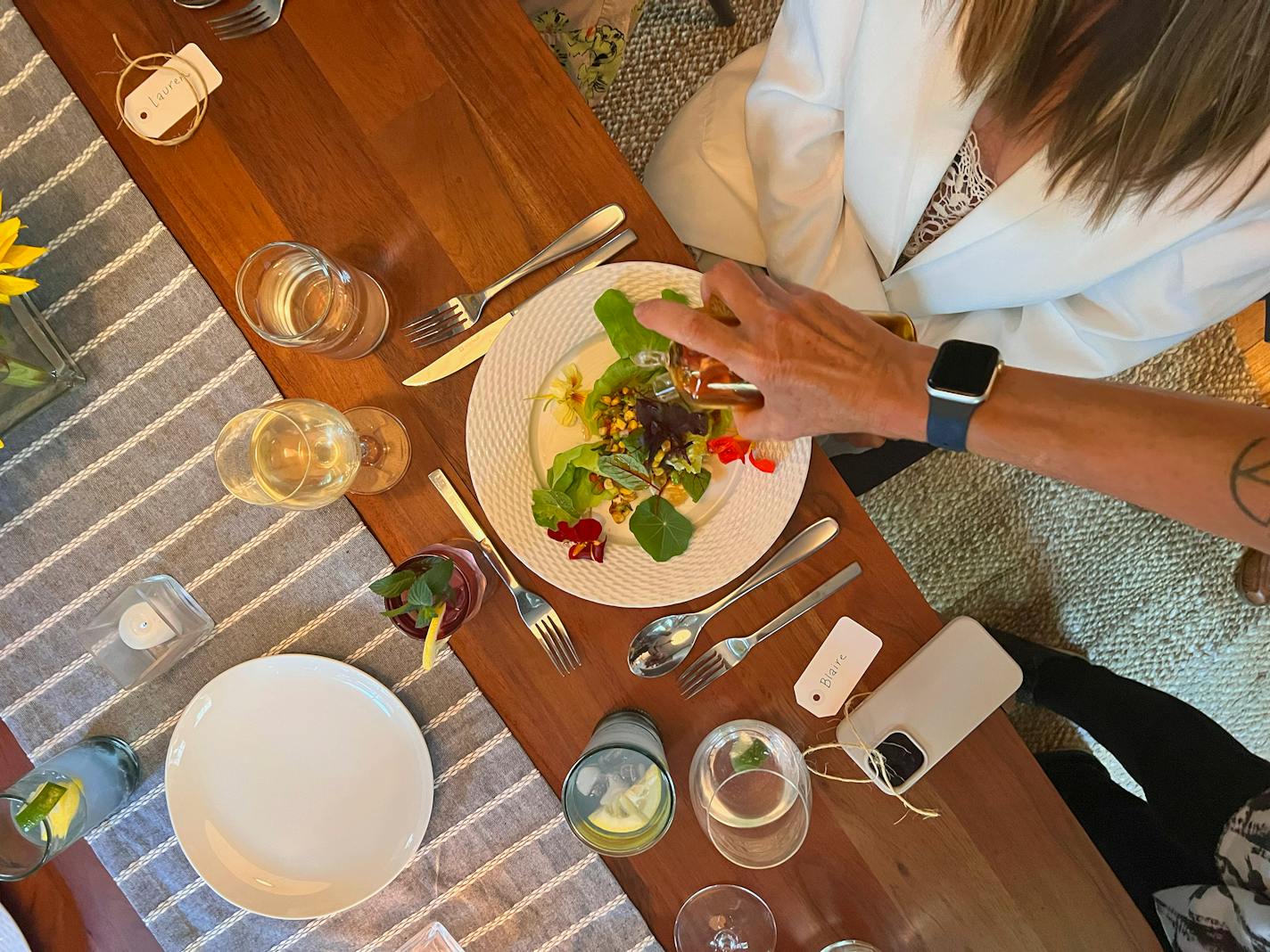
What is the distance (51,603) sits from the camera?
2.96 feet

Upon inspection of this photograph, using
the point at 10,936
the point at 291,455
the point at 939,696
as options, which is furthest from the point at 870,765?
the point at 10,936

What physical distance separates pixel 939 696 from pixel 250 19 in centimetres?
107

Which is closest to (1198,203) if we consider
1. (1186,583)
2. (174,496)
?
(1186,583)

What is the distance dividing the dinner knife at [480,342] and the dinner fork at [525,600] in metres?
0.11

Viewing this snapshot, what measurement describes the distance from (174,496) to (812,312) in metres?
0.76

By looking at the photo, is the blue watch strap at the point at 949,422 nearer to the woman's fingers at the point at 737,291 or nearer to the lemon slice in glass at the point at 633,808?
the woman's fingers at the point at 737,291

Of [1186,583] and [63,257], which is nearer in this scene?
[63,257]

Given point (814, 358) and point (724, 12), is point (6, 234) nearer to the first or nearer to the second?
point (814, 358)

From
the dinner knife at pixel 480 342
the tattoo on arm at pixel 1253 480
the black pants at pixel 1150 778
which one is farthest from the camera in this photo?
the black pants at pixel 1150 778

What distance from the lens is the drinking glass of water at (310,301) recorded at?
31.4 inches

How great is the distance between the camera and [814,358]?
0.74m

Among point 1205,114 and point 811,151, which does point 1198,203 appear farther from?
point 811,151

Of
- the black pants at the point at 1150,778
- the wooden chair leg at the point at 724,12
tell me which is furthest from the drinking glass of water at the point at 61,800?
the wooden chair leg at the point at 724,12

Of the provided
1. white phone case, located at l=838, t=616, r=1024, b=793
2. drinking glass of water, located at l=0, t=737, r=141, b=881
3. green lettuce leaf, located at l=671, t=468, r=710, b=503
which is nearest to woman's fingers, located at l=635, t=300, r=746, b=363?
green lettuce leaf, located at l=671, t=468, r=710, b=503
